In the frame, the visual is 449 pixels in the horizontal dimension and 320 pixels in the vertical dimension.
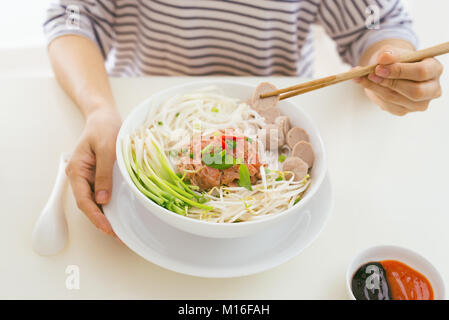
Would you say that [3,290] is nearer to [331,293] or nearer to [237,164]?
[237,164]

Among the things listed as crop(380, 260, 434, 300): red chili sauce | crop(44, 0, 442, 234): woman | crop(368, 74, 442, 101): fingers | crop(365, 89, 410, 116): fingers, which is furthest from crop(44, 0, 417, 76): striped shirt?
crop(380, 260, 434, 300): red chili sauce

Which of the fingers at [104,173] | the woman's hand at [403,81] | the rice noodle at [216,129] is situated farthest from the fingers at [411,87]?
the fingers at [104,173]

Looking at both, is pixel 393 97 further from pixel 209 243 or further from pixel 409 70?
pixel 209 243

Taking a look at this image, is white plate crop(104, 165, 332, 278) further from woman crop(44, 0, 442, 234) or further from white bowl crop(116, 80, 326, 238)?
woman crop(44, 0, 442, 234)

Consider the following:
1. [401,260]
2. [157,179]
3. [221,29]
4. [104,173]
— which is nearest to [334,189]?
[401,260]
